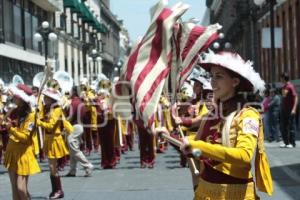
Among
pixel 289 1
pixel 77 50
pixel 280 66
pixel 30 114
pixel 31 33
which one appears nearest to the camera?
pixel 30 114

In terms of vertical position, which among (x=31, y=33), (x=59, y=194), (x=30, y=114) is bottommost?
(x=59, y=194)

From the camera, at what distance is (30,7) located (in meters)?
41.1

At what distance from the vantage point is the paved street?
10.2 metres

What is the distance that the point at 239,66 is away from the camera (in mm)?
4449

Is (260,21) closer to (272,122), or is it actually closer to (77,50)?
(77,50)

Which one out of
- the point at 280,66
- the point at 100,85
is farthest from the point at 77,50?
the point at 100,85

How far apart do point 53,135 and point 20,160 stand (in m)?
2.53

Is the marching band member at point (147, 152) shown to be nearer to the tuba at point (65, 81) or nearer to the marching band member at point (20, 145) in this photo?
the tuba at point (65, 81)

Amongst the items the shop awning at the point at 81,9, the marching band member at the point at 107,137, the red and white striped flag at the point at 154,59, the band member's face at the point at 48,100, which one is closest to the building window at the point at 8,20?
the shop awning at the point at 81,9

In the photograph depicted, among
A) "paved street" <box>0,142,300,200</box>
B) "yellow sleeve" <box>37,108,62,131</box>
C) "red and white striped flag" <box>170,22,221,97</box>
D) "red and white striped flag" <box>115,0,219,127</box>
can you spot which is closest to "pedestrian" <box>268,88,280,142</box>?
"paved street" <box>0,142,300,200</box>

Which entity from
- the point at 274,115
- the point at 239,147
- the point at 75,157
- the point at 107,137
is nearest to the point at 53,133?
the point at 75,157

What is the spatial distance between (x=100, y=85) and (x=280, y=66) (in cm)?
1967

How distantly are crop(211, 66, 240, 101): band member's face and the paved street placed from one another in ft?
17.7

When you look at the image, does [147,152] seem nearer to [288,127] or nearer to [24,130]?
[288,127]
